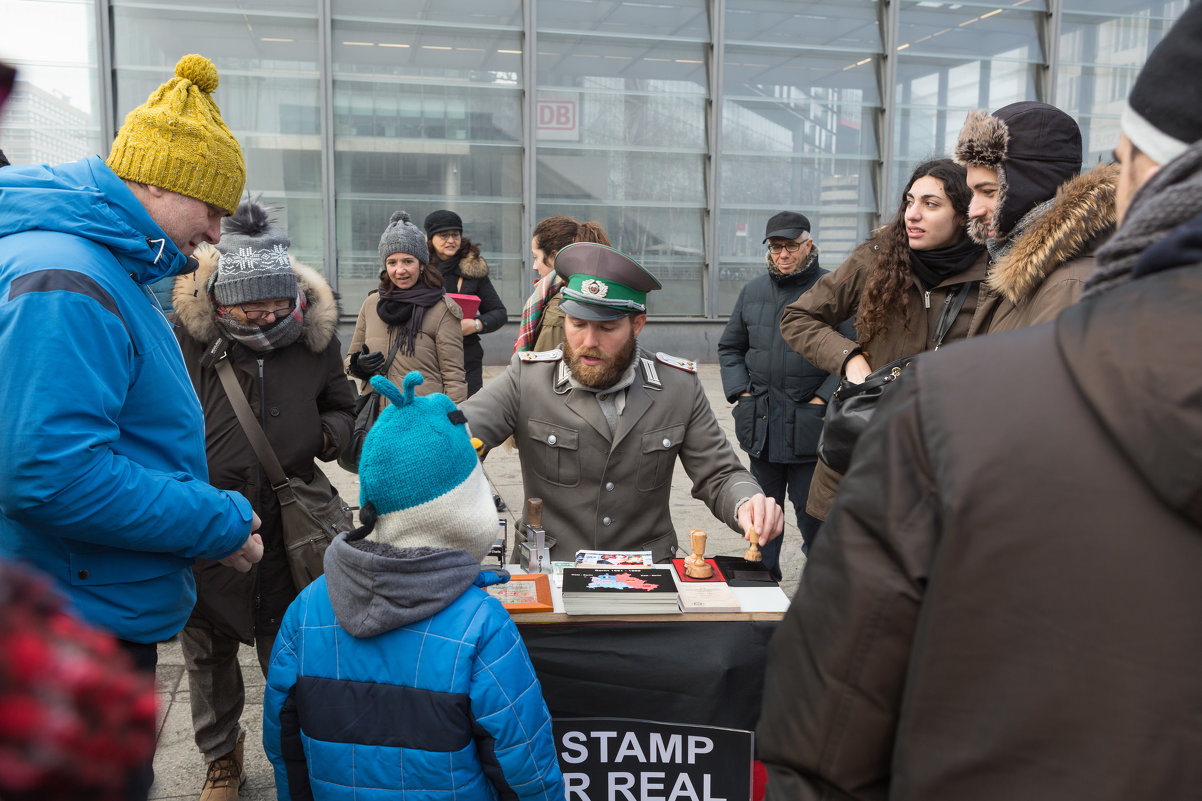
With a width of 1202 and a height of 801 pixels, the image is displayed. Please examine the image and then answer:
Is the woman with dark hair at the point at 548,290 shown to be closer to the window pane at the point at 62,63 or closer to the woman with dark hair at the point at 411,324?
the woman with dark hair at the point at 411,324

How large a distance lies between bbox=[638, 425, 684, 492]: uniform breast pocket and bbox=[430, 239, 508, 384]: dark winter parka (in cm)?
378

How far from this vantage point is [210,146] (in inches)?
89.8

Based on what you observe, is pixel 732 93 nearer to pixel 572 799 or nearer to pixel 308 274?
pixel 308 274

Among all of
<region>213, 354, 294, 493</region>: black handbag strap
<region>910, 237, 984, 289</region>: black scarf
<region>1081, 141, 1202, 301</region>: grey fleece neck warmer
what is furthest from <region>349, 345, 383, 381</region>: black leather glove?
<region>1081, 141, 1202, 301</region>: grey fleece neck warmer

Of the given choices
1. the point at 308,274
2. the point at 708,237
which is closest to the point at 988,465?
the point at 308,274

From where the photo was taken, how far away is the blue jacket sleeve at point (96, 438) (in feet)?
6.07

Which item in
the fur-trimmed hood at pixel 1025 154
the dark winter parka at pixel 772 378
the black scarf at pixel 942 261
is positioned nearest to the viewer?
the fur-trimmed hood at pixel 1025 154

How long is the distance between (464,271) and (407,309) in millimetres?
1651

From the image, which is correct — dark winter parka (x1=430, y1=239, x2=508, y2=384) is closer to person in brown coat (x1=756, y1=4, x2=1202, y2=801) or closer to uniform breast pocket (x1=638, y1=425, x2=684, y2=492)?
uniform breast pocket (x1=638, y1=425, x2=684, y2=492)

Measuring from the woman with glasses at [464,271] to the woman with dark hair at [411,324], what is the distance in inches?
49.0

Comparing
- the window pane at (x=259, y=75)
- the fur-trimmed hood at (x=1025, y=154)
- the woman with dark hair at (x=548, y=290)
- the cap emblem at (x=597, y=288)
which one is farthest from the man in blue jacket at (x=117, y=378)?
the window pane at (x=259, y=75)

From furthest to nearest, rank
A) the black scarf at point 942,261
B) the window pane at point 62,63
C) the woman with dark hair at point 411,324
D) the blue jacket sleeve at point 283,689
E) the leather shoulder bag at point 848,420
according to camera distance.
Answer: the window pane at point 62,63
the woman with dark hair at point 411,324
the black scarf at point 942,261
the leather shoulder bag at point 848,420
the blue jacket sleeve at point 283,689

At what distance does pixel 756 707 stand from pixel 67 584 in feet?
5.89

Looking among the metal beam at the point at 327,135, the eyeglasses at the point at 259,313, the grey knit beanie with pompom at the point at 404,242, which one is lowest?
the eyeglasses at the point at 259,313
